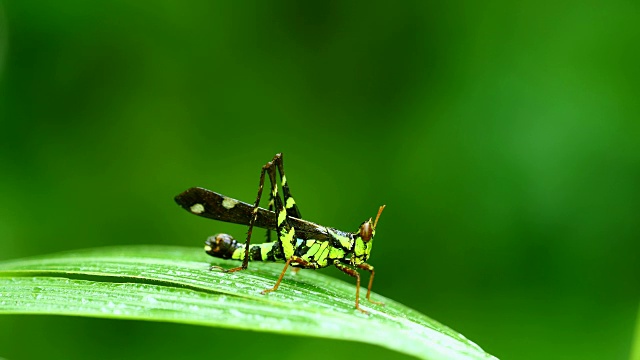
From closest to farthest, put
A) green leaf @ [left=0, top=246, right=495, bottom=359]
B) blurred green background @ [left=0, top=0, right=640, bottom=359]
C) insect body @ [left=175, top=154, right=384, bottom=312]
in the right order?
green leaf @ [left=0, top=246, right=495, bottom=359]
insect body @ [left=175, top=154, right=384, bottom=312]
blurred green background @ [left=0, top=0, right=640, bottom=359]

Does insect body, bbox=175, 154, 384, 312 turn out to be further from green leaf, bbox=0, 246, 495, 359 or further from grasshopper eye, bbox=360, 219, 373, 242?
green leaf, bbox=0, 246, 495, 359

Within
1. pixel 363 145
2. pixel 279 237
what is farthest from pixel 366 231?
pixel 363 145

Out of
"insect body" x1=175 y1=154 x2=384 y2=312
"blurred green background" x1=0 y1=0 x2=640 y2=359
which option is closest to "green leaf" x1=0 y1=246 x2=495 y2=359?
"insect body" x1=175 y1=154 x2=384 y2=312

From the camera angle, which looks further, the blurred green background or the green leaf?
the blurred green background

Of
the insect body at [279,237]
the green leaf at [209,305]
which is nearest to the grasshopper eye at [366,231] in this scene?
the insect body at [279,237]

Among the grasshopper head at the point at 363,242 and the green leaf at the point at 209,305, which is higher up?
the grasshopper head at the point at 363,242

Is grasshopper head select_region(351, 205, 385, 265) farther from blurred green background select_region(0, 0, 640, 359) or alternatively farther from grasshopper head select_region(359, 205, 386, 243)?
blurred green background select_region(0, 0, 640, 359)

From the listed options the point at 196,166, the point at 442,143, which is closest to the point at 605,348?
the point at 442,143

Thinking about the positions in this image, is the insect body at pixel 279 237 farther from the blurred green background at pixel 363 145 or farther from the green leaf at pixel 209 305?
the blurred green background at pixel 363 145

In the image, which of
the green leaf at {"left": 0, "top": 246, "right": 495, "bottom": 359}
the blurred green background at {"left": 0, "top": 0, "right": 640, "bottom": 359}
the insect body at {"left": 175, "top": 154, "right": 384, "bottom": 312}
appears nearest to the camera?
the green leaf at {"left": 0, "top": 246, "right": 495, "bottom": 359}

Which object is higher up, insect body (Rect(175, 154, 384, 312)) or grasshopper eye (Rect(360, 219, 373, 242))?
grasshopper eye (Rect(360, 219, 373, 242))
